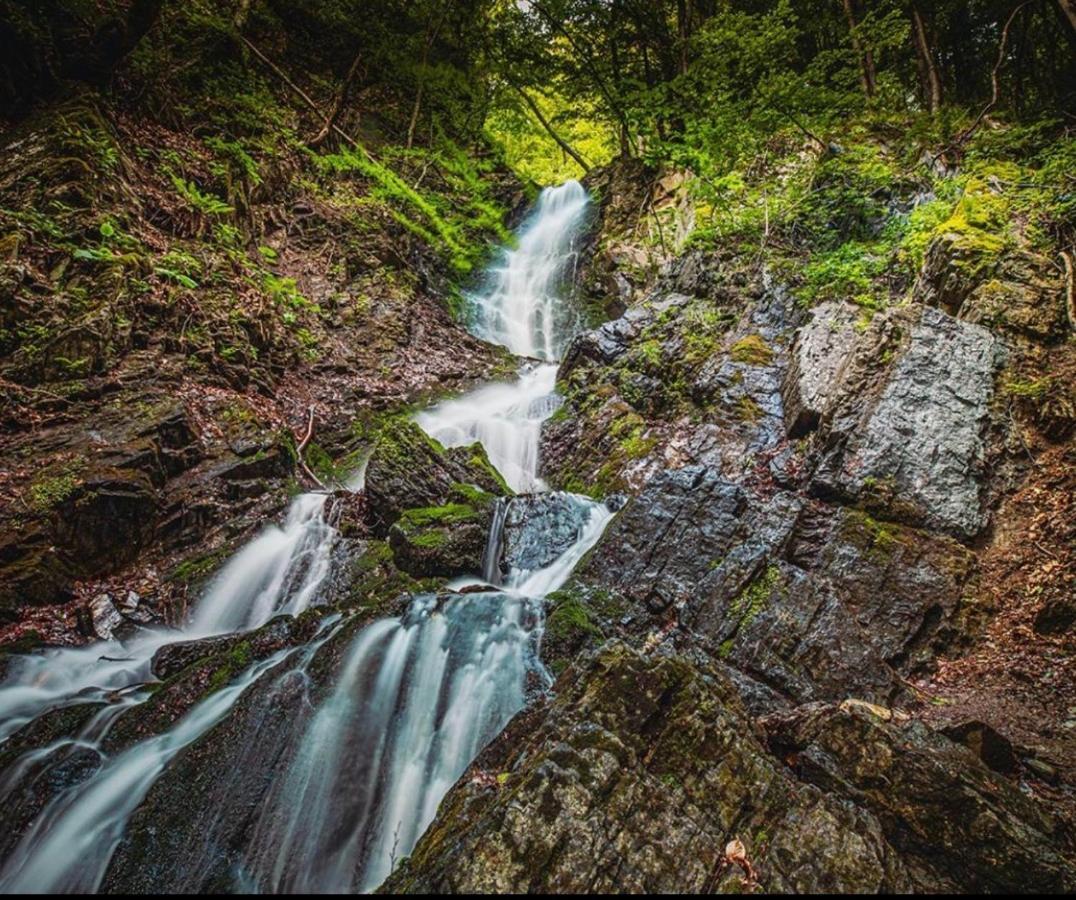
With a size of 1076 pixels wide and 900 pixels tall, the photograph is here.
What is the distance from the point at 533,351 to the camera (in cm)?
1631

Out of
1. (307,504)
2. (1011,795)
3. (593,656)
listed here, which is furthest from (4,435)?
(1011,795)

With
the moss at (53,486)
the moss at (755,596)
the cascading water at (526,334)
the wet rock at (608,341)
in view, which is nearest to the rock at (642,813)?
the moss at (755,596)

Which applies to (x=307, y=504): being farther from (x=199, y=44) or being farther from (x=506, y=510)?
(x=199, y=44)

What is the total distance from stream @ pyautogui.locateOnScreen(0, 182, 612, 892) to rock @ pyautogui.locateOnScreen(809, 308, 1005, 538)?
11.3 ft

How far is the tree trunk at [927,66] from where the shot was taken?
1148cm

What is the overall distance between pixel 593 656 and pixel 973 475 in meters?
5.10

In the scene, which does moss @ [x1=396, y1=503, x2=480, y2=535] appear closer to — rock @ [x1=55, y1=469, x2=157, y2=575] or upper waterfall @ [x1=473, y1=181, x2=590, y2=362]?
rock @ [x1=55, y1=469, x2=157, y2=575]

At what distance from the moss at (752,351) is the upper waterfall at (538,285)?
6.94 meters

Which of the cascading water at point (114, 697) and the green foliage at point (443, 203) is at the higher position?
the green foliage at point (443, 203)

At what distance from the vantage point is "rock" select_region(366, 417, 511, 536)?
26.7ft

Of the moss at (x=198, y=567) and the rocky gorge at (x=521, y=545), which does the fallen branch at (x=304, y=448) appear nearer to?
the rocky gorge at (x=521, y=545)

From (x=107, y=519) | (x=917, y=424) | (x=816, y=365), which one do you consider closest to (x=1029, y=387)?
(x=917, y=424)

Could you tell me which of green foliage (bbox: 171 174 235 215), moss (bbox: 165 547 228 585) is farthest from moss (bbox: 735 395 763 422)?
green foliage (bbox: 171 174 235 215)

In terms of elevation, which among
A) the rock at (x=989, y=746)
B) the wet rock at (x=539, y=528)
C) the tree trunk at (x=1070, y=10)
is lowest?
the rock at (x=989, y=746)
